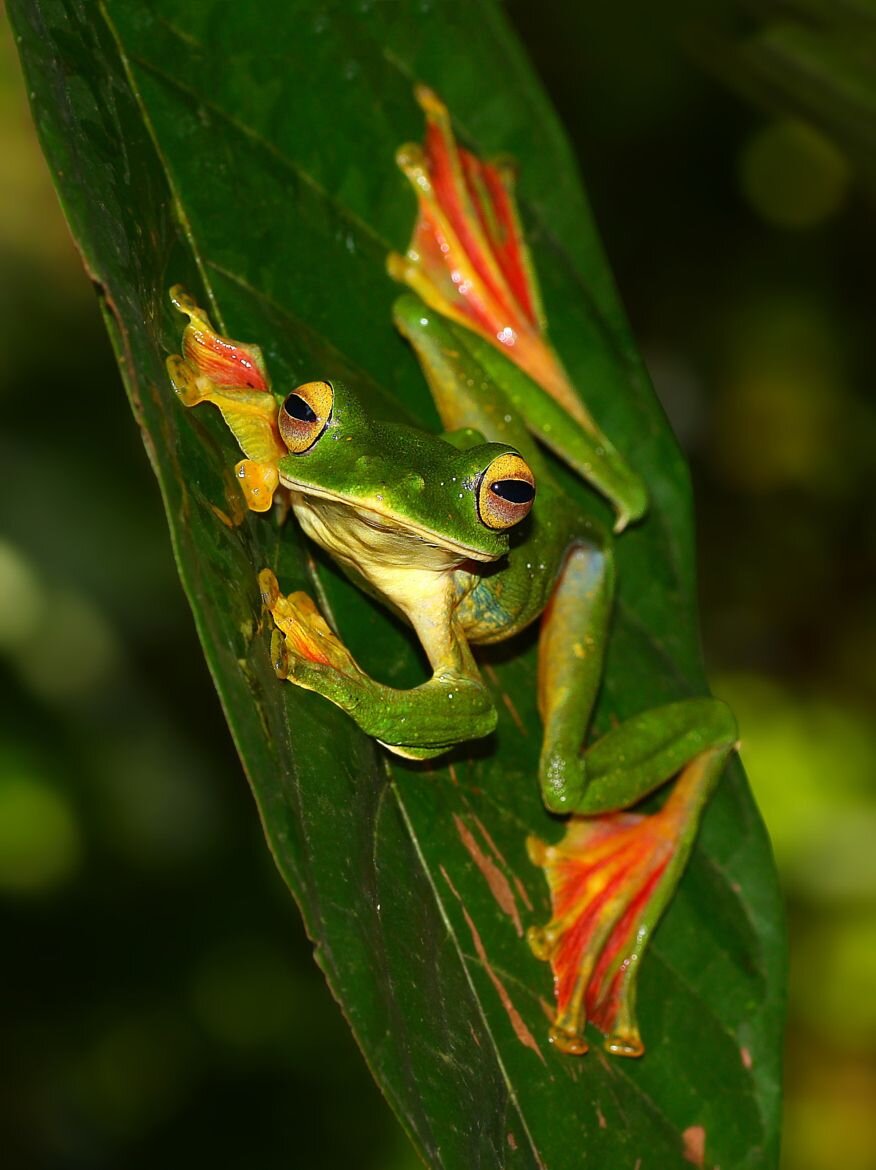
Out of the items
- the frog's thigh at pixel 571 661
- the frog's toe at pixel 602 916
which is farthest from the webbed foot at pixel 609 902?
the frog's thigh at pixel 571 661

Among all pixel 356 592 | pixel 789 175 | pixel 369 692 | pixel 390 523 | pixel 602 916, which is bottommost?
pixel 602 916

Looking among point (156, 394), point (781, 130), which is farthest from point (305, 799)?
point (781, 130)

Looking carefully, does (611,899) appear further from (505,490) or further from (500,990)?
(505,490)

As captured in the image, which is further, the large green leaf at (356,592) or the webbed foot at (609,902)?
the webbed foot at (609,902)

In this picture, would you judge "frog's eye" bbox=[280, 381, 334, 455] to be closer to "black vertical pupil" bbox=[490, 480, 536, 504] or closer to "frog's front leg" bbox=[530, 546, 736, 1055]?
"black vertical pupil" bbox=[490, 480, 536, 504]

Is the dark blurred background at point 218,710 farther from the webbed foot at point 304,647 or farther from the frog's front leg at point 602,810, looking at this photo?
the webbed foot at point 304,647

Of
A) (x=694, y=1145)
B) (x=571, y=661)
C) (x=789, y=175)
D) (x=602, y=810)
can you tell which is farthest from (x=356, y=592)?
(x=789, y=175)
